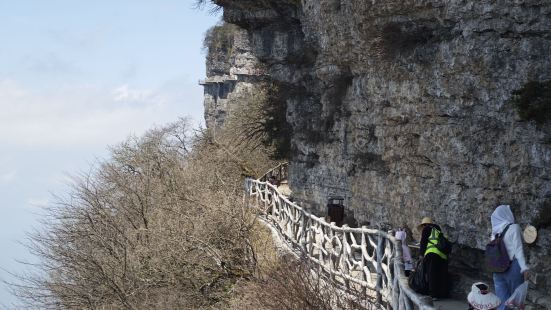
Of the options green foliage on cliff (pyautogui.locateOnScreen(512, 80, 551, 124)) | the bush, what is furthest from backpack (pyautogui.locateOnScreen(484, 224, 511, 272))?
green foliage on cliff (pyautogui.locateOnScreen(512, 80, 551, 124))

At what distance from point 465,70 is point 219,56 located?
5169cm

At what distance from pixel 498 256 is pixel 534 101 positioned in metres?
3.29

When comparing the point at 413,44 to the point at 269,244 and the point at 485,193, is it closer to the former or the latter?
the point at 485,193

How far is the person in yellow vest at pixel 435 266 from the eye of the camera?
10.3m

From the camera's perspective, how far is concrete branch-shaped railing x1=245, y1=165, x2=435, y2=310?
364 inches

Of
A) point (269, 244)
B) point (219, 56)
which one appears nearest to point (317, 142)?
point (269, 244)

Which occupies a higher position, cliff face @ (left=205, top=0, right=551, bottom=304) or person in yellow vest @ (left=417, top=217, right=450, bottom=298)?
cliff face @ (left=205, top=0, right=551, bottom=304)

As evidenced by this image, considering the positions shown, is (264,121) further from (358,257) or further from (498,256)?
(498,256)

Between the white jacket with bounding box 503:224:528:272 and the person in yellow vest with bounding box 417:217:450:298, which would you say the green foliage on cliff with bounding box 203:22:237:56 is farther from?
the white jacket with bounding box 503:224:528:272

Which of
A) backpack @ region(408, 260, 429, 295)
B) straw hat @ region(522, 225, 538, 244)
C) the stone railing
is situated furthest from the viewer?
the stone railing

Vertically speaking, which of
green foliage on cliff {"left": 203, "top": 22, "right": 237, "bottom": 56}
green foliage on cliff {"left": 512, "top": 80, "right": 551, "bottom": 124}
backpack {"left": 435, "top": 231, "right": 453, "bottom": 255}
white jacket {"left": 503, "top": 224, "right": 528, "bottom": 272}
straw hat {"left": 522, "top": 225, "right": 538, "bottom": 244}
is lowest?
backpack {"left": 435, "top": 231, "right": 453, "bottom": 255}

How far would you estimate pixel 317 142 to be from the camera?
21375 mm

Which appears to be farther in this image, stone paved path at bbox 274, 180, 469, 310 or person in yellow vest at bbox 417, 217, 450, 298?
person in yellow vest at bbox 417, 217, 450, 298

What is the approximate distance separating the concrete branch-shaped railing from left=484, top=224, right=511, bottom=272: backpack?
95 centimetres
